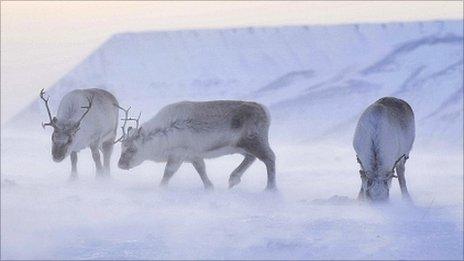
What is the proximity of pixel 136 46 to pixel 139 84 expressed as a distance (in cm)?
161

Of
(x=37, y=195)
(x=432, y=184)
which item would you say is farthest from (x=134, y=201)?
(x=432, y=184)

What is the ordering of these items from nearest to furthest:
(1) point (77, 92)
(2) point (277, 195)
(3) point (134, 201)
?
1. (3) point (134, 201)
2. (2) point (277, 195)
3. (1) point (77, 92)

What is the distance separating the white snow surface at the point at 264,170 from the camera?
820 centimetres

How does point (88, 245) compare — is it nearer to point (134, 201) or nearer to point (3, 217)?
point (3, 217)

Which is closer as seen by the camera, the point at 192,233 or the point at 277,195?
the point at 192,233

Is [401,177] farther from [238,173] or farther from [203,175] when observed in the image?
[203,175]

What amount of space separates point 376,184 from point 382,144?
0.68 meters

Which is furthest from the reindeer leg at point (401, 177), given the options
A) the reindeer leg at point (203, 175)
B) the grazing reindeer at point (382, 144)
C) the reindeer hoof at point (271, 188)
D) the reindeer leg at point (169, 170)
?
the reindeer leg at point (169, 170)

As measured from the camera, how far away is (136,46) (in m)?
25.5

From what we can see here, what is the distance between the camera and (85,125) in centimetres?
1327

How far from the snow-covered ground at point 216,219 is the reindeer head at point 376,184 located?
0.22 metres

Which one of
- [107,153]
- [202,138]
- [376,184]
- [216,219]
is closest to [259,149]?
[202,138]

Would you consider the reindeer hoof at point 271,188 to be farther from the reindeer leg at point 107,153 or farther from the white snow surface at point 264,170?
the reindeer leg at point 107,153

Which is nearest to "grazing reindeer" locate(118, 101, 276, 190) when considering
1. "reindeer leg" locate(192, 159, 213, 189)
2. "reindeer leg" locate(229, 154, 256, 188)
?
"reindeer leg" locate(192, 159, 213, 189)
